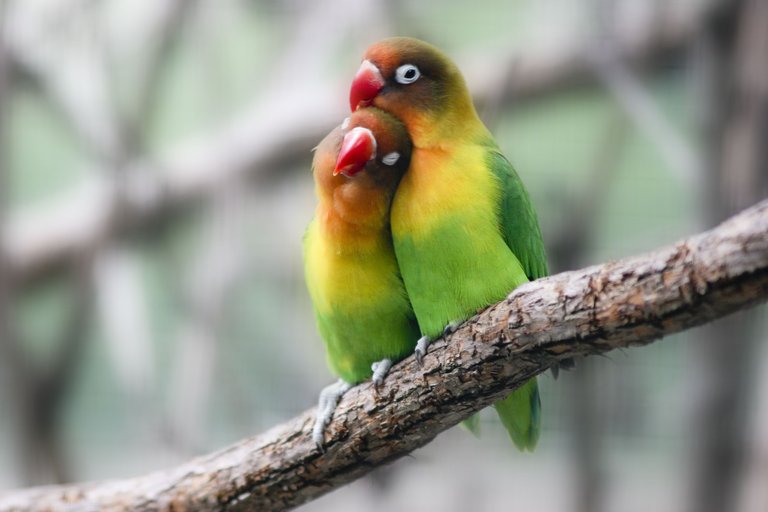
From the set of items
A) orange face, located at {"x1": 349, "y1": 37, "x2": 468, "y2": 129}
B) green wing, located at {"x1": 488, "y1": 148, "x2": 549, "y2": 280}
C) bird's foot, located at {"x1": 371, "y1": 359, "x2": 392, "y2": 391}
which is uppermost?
orange face, located at {"x1": 349, "y1": 37, "x2": 468, "y2": 129}

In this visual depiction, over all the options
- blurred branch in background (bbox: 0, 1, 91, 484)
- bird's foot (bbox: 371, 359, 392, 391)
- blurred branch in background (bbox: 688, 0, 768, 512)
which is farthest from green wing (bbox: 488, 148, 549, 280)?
blurred branch in background (bbox: 0, 1, 91, 484)

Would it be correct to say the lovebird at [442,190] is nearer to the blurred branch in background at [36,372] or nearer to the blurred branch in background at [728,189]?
the blurred branch in background at [728,189]

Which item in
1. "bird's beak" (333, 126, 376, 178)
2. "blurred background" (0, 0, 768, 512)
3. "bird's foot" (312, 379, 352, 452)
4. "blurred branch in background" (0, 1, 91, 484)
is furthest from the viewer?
"blurred branch in background" (0, 1, 91, 484)

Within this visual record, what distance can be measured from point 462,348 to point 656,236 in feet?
6.57

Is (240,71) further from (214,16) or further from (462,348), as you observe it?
(462,348)

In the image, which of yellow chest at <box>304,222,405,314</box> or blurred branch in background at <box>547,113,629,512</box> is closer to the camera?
yellow chest at <box>304,222,405,314</box>

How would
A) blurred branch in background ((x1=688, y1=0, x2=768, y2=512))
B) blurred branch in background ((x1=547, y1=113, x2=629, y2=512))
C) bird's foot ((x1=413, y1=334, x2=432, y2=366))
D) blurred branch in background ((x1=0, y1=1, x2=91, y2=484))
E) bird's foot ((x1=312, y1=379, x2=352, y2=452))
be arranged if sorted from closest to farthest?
1. bird's foot ((x1=413, y1=334, x2=432, y2=366))
2. bird's foot ((x1=312, y1=379, x2=352, y2=452))
3. blurred branch in background ((x1=688, y1=0, x2=768, y2=512))
4. blurred branch in background ((x1=547, y1=113, x2=629, y2=512))
5. blurred branch in background ((x1=0, y1=1, x2=91, y2=484))

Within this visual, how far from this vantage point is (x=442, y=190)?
1.30 m

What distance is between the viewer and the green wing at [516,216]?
1.35 metres

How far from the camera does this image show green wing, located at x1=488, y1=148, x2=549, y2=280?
135cm

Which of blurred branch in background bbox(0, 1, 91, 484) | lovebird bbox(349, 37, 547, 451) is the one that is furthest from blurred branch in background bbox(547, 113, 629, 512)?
blurred branch in background bbox(0, 1, 91, 484)

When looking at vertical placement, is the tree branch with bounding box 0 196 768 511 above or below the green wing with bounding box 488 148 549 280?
below

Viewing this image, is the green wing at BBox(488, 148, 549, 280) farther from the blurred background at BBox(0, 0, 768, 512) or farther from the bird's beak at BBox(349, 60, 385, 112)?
the blurred background at BBox(0, 0, 768, 512)

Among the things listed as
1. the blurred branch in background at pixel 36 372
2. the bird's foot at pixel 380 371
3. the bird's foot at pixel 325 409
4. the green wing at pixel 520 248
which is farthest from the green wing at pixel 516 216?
the blurred branch in background at pixel 36 372
